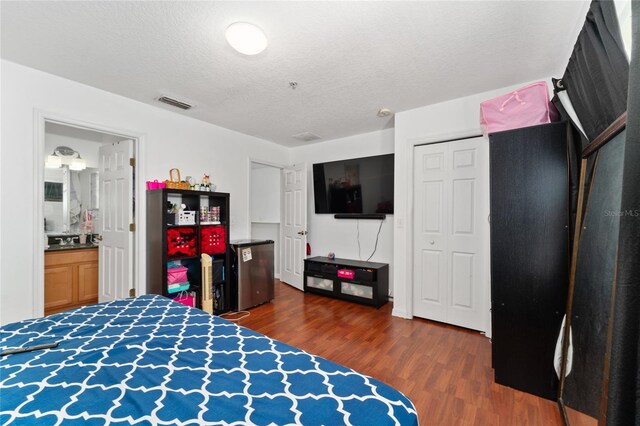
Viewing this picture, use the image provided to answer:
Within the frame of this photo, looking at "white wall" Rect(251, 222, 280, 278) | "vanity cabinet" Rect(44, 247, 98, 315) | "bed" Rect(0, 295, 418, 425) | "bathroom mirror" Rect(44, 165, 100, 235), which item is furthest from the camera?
"white wall" Rect(251, 222, 280, 278)

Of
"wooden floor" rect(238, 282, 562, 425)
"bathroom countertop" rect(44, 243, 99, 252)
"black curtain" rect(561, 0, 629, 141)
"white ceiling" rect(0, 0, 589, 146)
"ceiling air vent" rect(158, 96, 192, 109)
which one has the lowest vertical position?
"wooden floor" rect(238, 282, 562, 425)

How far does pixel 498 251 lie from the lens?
6.66 ft

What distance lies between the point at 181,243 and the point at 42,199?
48.4 inches

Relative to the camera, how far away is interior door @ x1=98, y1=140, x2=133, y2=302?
3119 mm

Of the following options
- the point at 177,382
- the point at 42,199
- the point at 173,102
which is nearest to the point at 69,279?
the point at 42,199

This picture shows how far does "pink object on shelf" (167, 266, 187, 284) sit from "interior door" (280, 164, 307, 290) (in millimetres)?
1839

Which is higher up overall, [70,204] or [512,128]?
[512,128]

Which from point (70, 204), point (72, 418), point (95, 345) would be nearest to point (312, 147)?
A: point (70, 204)

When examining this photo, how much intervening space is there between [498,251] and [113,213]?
401 centimetres

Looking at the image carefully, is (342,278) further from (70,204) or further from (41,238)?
(70,204)

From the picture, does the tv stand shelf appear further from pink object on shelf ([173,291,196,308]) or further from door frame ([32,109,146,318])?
door frame ([32,109,146,318])

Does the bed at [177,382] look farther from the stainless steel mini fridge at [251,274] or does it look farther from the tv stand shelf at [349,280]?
the tv stand shelf at [349,280]

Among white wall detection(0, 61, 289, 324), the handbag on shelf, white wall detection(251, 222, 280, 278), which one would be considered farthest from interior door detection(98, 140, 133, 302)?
white wall detection(251, 222, 280, 278)

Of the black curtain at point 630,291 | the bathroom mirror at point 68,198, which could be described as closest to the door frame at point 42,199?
the bathroom mirror at point 68,198
